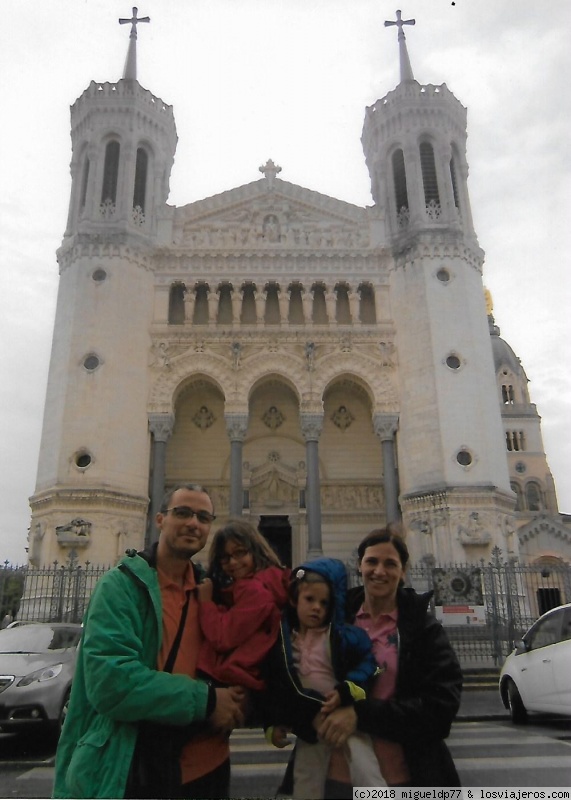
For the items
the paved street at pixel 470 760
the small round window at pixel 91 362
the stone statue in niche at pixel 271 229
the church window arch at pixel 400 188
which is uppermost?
the church window arch at pixel 400 188

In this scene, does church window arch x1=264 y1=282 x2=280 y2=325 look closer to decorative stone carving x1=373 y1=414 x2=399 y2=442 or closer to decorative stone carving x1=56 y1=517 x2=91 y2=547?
decorative stone carving x1=373 y1=414 x2=399 y2=442

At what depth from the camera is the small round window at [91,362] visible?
2231cm

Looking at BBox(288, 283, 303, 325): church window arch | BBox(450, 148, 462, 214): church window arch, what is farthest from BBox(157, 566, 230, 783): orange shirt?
BBox(450, 148, 462, 214): church window arch

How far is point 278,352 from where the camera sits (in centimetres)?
2359

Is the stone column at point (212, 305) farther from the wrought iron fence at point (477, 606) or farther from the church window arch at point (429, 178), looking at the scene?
the wrought iron fence at point (477, 606)

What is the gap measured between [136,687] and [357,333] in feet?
72.5

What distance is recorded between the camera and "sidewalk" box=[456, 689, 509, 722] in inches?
356

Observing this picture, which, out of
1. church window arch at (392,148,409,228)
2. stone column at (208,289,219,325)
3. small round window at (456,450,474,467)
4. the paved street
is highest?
church window arch at (392,148,409,228)

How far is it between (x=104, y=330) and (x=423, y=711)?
71.2 ft

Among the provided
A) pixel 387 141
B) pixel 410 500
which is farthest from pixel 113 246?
pixel 410 500

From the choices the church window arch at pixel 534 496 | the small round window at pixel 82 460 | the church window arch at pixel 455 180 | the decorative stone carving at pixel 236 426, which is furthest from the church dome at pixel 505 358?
the small round window at pixel 82 460

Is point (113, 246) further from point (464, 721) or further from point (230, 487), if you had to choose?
point (464, 721)

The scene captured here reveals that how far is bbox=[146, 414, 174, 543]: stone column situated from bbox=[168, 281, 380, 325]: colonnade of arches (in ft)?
13.5

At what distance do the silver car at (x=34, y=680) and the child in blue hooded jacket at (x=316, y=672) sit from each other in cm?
520
